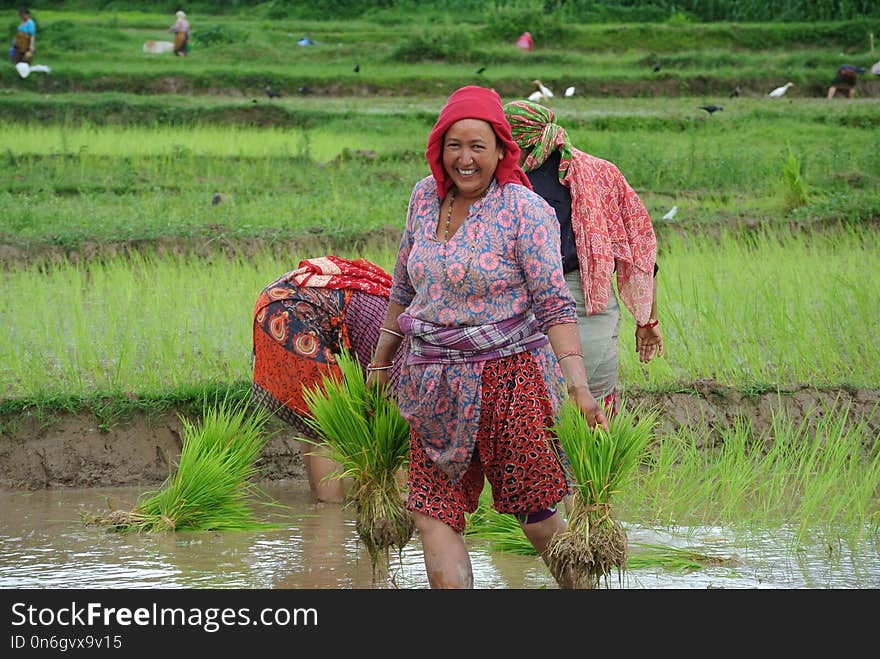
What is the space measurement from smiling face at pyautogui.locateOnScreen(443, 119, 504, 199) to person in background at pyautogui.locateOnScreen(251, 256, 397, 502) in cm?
115

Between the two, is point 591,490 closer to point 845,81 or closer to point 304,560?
point 304,560

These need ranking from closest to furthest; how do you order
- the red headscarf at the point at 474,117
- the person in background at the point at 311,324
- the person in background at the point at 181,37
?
the red headscarf at the point at 474,117 < the person in background at the point at 311,324 < the person in background at the point at 181,37

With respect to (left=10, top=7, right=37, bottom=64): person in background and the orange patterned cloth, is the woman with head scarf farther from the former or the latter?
(left=10, top=7, right=37, bottom=64): person in background

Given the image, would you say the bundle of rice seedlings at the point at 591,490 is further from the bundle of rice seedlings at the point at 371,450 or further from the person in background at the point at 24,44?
the person in background at the point at 24,44

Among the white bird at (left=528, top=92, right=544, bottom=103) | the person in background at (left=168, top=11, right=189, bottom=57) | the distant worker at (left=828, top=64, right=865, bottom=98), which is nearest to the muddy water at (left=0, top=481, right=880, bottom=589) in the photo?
the white bird at (left=528, top=92, right=544, bottom=103)

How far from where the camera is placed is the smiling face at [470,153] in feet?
10.4

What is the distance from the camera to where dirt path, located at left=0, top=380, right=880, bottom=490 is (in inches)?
209

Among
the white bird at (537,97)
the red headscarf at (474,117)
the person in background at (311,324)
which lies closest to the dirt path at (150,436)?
the person in background at (311,324)

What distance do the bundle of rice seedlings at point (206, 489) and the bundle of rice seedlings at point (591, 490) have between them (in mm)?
1532

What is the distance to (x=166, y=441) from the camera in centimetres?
539

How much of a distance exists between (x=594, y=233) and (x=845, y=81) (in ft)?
48.5

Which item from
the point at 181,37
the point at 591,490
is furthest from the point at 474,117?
the point at 181,37

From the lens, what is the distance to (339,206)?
9.39 meters
